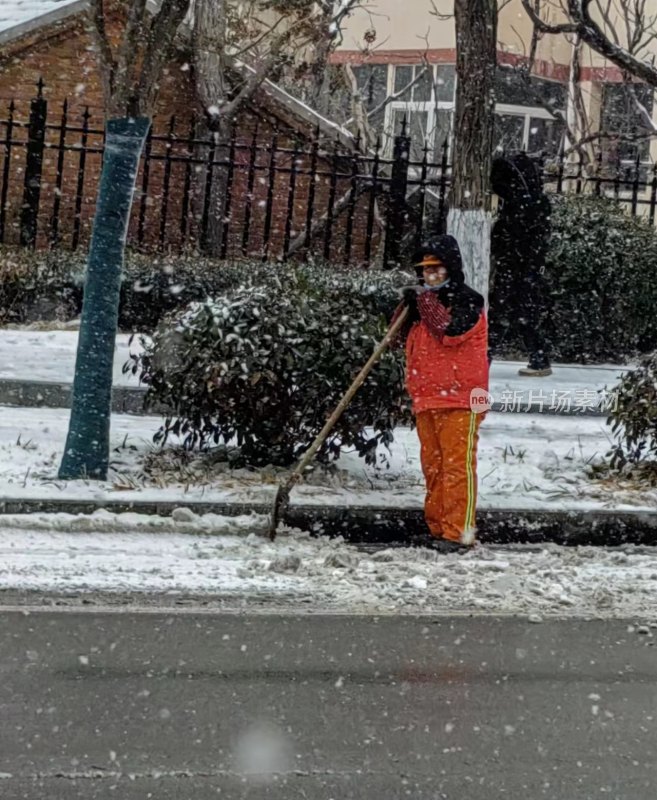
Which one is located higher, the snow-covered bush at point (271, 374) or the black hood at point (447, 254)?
the black hood at point (447, 254)

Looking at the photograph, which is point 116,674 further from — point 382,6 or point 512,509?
point 382,6

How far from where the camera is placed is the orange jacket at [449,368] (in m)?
7.41

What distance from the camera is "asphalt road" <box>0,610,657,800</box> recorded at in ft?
13.7

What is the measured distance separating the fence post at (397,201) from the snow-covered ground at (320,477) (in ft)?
16.4

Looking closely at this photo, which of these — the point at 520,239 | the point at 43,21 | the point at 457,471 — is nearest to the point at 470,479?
the point at 457,471

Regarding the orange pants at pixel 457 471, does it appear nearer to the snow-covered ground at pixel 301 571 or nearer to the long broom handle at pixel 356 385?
the snow-covered ground at pixel 301 571

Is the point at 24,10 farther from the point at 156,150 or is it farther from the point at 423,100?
the point at 423,100

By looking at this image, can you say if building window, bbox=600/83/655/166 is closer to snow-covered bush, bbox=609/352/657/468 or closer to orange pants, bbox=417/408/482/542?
snow-covered bush, bbox=609/352/657/468

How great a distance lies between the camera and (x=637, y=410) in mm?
8648

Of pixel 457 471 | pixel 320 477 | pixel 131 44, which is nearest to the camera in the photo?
pixel 457 471

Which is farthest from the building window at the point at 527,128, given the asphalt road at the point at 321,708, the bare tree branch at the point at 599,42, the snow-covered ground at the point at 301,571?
the asphalt road at the point at 321,708

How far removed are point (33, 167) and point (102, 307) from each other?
6.87 m

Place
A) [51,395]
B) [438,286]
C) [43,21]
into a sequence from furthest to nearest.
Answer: [43,21], [51,395], [438,286]

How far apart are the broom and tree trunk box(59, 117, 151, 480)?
1.24 meters
